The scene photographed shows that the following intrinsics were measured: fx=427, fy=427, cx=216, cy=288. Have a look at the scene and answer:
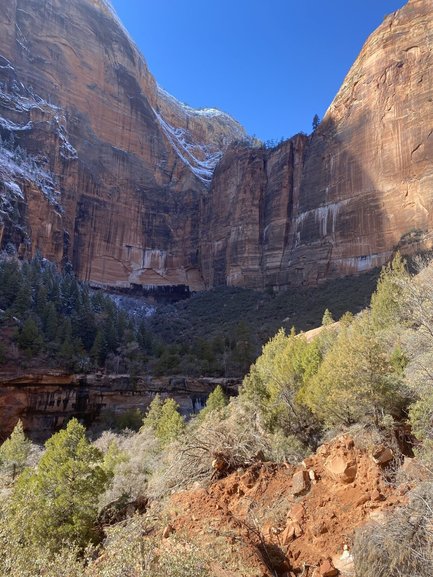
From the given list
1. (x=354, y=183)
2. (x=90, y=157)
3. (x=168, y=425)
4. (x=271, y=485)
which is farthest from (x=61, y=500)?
(x=90, y=157)

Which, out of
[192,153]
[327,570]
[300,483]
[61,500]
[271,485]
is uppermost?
[192,153]

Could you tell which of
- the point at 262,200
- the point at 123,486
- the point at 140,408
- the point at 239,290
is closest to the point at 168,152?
A: the point at 262,200

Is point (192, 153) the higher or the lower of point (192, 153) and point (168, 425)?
the higher

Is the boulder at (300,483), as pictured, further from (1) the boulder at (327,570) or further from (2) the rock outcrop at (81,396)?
(2) the rock outcrop at (81,396)

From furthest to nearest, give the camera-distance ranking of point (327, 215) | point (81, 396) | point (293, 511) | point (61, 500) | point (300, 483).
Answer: point (327, 215), point (81, 396), point (61, 500), point (300, 483), point (293, 511)

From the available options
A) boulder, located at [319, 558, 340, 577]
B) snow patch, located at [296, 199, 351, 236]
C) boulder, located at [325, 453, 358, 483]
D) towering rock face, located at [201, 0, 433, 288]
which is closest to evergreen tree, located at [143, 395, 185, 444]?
boulder, located at [325, 453, 358, 483]

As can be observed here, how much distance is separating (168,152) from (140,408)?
66.4 m

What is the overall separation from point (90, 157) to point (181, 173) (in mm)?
20155

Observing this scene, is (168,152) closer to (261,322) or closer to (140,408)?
(261,322)

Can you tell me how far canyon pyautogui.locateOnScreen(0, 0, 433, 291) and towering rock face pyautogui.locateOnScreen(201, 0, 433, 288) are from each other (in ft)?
0.62

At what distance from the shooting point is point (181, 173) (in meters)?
90.4

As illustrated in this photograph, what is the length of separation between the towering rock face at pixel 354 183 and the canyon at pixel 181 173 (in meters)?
0.19

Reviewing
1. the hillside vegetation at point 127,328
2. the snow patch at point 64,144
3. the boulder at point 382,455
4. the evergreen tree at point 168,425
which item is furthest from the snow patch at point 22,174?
the boulder at point 382,455

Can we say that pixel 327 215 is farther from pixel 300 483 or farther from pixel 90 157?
pixel 300 483
